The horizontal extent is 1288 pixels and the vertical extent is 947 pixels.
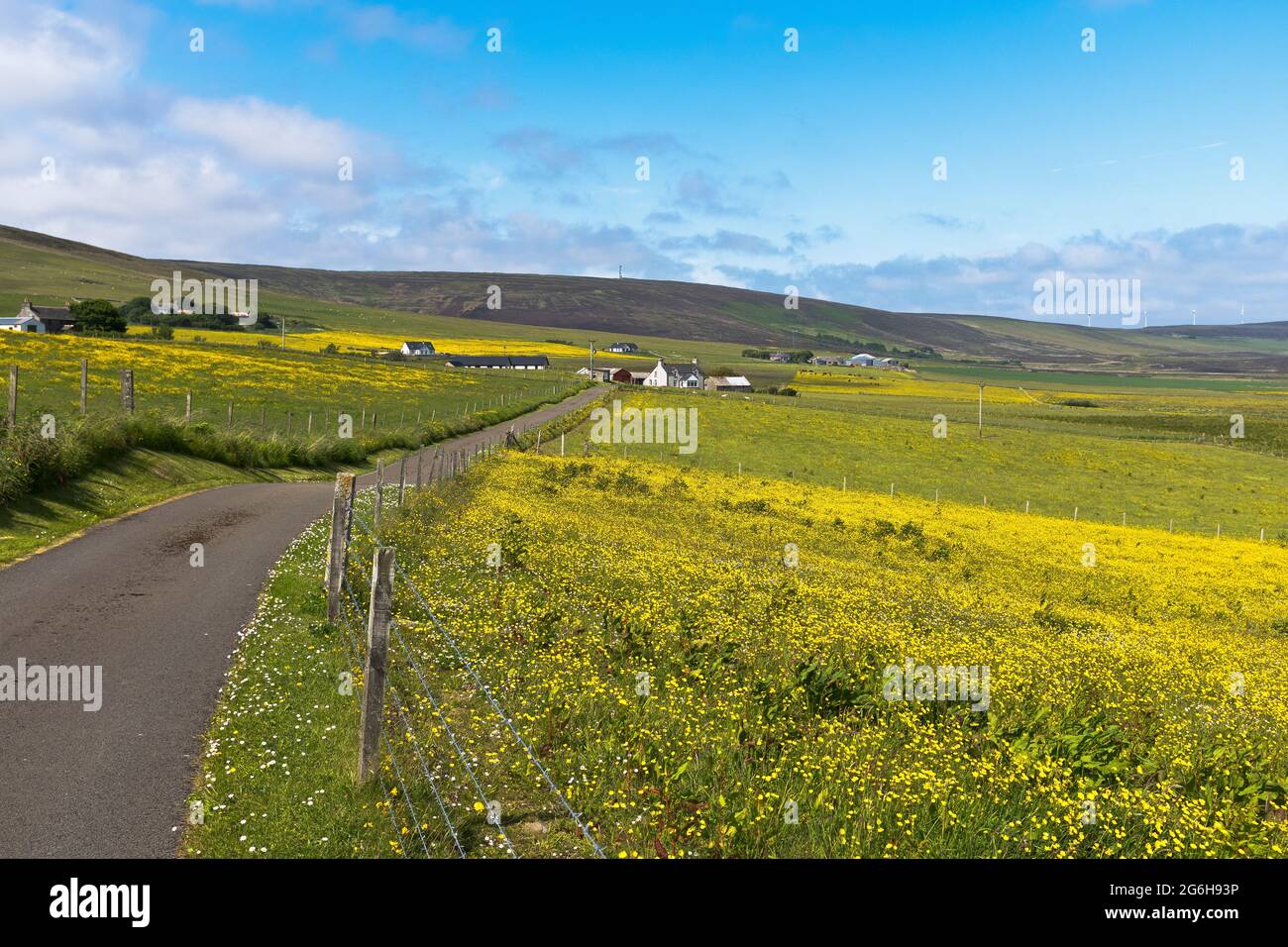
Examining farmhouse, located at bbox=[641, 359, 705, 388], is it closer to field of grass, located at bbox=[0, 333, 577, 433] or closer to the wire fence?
field of grass, located at bbox=[0, 333, 577, 433]

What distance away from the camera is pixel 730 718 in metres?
10.1

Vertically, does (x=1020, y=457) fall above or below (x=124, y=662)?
above

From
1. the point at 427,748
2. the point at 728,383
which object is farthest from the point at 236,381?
the point at 728,383

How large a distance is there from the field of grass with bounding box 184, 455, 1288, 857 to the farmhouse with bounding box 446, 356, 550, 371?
12930cm

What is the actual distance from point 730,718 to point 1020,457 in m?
68.4

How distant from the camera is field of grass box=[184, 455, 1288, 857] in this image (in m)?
7.74

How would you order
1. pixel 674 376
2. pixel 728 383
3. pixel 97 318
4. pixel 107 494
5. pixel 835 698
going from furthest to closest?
pixel 674 376 < pixel 728 383 < pixel 97 318 < pixel 107 494 < pixel 835 698

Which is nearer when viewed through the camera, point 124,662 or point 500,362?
point 124,662

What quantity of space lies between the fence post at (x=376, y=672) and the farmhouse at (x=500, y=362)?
452ft

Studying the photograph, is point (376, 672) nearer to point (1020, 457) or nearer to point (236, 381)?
point (236, 381)

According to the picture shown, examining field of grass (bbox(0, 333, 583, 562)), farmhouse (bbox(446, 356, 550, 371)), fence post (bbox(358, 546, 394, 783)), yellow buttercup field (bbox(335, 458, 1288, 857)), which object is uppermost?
farmhouse (bbox(446, 356, 550, 371))

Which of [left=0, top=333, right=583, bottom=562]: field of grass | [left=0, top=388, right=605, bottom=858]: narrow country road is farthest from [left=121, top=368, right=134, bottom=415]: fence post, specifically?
[left=0, top=388, right=605, bottom=858]: narrow country road
